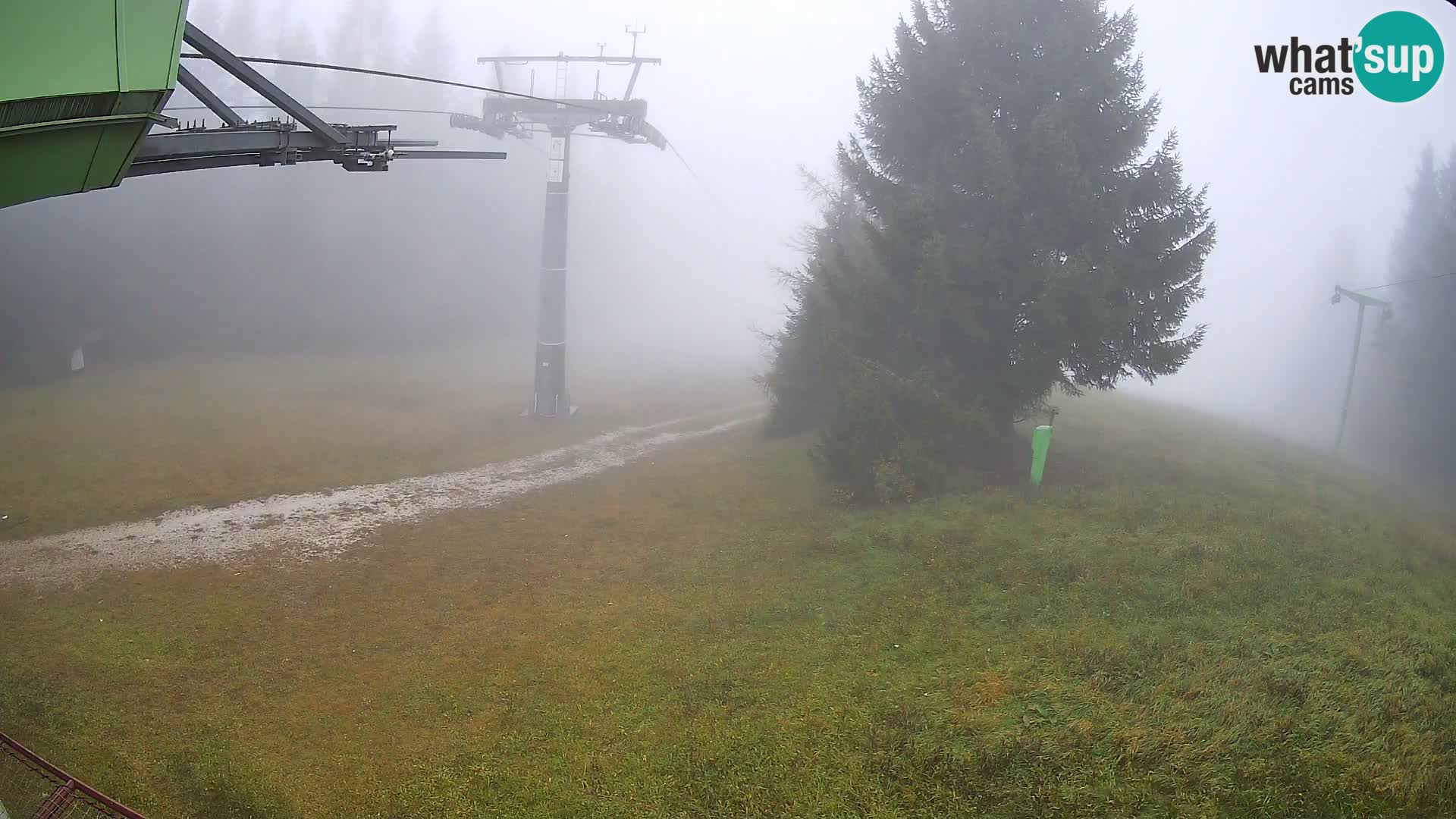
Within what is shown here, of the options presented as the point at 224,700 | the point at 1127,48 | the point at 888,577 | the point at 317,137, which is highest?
the point at 1127,48

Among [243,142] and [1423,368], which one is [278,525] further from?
[1423,368]

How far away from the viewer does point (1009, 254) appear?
13.6m

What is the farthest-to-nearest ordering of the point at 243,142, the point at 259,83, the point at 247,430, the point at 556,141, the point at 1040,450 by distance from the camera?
the point at 556,141, the point at 247,430, the point at 1040,450, the point at 259,83, the point at 243,142

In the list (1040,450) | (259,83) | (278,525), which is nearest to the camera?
(259,83)

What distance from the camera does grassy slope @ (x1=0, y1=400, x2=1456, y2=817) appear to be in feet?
20.1

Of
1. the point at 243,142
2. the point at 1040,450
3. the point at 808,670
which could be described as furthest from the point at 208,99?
the point at 1040,450

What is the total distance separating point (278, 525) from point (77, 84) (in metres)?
10.9

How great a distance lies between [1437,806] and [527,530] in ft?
40.0

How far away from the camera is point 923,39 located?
15.2 m

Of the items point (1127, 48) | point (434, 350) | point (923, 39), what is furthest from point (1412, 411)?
point (434, 350)

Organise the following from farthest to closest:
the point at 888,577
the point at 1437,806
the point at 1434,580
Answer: the point at 888,577
the point at 1434,580
the point at 1437,806

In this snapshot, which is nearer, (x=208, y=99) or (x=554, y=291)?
(x=208, y=99)

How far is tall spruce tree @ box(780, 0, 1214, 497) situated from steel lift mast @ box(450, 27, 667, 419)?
13.0 metres

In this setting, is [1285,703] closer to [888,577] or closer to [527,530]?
[888,577]
